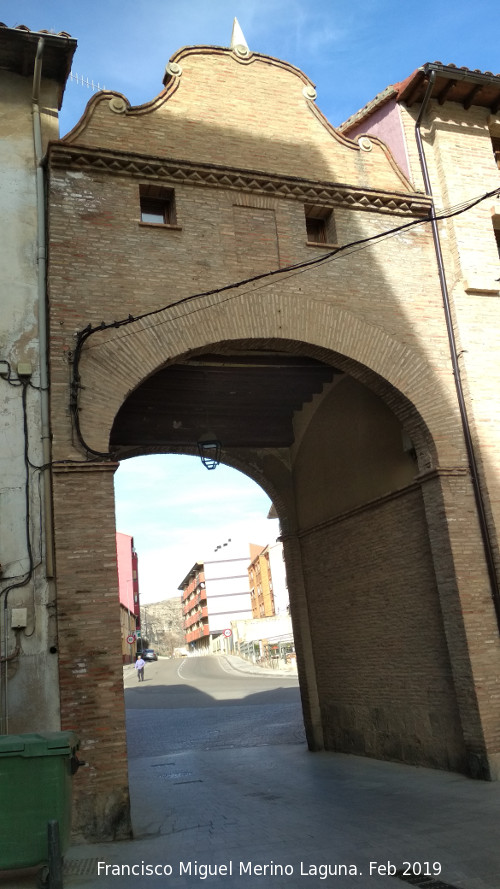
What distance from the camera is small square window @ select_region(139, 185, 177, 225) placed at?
9828 mm

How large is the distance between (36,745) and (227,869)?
6.18 feet

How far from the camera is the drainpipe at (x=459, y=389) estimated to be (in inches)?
377

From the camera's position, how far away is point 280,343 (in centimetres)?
970

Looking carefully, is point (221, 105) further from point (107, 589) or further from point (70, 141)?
point (107, 589)

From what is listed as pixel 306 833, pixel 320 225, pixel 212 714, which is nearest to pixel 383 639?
pixel 306 833

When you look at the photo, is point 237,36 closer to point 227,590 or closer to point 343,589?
point 343,589

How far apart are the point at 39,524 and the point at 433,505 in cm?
516

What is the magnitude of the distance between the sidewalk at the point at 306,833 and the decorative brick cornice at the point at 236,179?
25.6 ft

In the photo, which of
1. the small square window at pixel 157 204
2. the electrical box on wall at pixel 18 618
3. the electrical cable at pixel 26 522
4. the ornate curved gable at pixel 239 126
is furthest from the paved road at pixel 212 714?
the ornate curved gable at pixel 239 126

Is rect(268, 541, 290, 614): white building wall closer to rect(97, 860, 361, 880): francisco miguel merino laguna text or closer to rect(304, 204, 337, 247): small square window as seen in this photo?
rect(304, 204, 337, 247): small square window

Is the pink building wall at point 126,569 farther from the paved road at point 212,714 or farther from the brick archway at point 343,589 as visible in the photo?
the brick archway at point 343,589

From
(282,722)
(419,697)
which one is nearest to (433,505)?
(419,697)

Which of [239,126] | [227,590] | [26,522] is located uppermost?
[239,126]

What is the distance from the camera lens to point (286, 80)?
1124 cm
